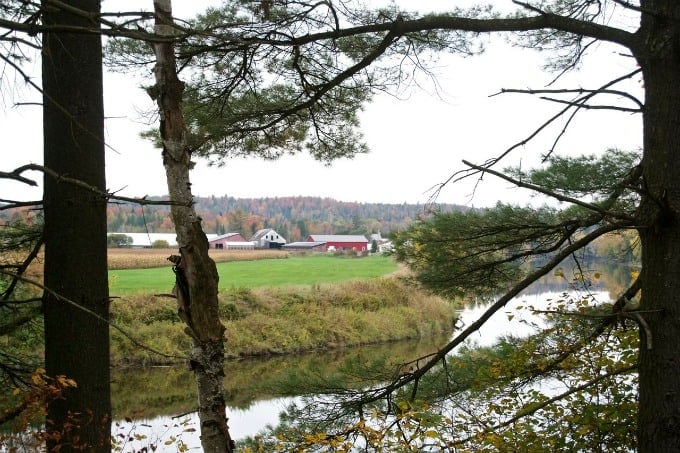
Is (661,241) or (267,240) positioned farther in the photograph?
(267,240)

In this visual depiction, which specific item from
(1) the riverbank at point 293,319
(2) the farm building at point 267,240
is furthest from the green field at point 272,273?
(2) the farm building at point 267,240

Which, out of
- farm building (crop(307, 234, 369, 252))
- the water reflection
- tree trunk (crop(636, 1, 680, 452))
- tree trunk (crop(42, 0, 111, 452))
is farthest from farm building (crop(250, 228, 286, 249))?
tree trunk (crop(636, 1, 680, 452))

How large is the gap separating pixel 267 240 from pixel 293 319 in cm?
2720

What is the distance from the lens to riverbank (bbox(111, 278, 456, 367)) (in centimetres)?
1553

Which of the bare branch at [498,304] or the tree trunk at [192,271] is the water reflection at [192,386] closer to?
the bare branch at [498,304]

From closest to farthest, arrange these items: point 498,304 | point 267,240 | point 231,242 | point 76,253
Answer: point 76,253
point 498,304
point 231,242
point 267,240

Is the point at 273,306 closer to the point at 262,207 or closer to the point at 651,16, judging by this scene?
the point at 651,16

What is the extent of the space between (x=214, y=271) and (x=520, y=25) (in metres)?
1.93

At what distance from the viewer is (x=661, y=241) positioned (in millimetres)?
2809

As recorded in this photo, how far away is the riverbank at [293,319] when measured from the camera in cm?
1553

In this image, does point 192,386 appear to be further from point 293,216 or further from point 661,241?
point 293,216

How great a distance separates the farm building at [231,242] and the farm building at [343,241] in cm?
494

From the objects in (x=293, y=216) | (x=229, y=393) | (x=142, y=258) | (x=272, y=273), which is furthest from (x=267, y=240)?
(x=229, y=393)

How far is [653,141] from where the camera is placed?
2883 millimetres
